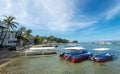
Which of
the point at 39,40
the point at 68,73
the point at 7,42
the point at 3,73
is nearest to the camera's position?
the point at 3,73

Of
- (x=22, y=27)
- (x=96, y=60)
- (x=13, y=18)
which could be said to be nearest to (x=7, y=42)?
(x=13, y=18)

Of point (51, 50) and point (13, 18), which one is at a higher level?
point (13, 18)

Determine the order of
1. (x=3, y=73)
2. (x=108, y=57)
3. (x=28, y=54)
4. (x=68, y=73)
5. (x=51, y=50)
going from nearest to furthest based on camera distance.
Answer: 1. (x=3, y=73)
2. (x=68, y=73)
3. (x=108, y=57)
4. (x=28, y=54)
5. (x=51, y=50)

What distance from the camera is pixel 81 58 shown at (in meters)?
Result: 23.8

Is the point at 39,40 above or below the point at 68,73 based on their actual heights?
above

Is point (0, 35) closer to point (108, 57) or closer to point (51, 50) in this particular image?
point (51, 50)

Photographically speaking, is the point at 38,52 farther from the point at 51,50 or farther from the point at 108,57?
the point at 108,57

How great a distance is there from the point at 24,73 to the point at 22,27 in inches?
2126

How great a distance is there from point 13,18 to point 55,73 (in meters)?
30.7

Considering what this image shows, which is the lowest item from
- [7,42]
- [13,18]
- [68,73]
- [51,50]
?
[68,73]

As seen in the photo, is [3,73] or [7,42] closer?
[3,73]

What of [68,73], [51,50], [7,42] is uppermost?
[7,42]

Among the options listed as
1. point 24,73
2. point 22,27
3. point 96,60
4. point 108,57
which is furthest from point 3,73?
point 22,27

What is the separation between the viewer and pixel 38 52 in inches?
1307
